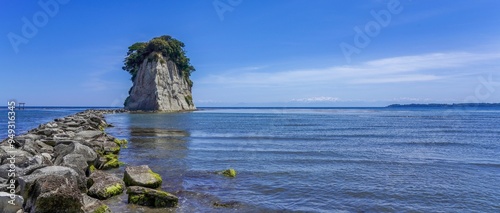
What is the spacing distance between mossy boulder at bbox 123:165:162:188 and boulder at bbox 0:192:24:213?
3.76m

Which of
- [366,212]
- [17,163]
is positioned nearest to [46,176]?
[17,163]

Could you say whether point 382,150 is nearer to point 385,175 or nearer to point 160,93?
point 385,175

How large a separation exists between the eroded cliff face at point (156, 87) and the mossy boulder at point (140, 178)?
282 ft

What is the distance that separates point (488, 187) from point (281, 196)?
7873 millimetres

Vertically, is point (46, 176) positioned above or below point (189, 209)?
above

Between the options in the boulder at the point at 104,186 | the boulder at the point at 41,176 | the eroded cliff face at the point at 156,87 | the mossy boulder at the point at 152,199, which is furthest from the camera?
the eroded cliff face at the point at 156,87

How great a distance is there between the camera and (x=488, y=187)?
13.4 meters

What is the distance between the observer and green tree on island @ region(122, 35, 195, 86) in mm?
100875

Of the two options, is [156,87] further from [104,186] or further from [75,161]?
[104,186]

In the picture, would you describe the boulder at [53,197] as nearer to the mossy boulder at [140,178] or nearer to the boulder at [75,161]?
the mossy boulder at [140,178]

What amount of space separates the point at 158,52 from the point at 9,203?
94.9 meters

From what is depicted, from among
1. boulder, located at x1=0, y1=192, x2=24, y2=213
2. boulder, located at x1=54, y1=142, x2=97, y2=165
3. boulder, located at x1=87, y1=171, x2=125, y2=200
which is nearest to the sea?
boulder, located at x1=87, y1=171, x2=125, y2=200

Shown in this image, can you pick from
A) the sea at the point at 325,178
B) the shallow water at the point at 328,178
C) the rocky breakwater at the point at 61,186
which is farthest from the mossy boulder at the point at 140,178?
the shallow water at the point at 328,178

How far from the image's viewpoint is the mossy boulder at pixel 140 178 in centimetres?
1222
